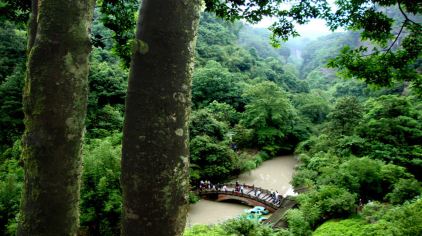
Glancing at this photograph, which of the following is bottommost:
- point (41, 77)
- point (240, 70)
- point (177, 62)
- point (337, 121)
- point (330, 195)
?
point (330, 195)

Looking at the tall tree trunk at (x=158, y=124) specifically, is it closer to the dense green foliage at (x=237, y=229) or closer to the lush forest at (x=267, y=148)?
the lush forest at (x=267, y=148)

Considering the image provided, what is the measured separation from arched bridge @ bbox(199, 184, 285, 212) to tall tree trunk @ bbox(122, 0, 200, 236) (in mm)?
19334

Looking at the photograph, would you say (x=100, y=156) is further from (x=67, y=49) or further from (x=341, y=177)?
(x=341, y=177)

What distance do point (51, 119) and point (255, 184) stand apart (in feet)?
80.2

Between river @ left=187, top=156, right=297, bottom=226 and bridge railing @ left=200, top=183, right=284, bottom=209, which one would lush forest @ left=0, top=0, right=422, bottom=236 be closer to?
river @ left=187, top=156, right=297, bottom=226

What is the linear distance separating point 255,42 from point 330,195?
2811 inches

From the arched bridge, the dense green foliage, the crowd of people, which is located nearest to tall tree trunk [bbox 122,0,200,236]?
the dense green foliage

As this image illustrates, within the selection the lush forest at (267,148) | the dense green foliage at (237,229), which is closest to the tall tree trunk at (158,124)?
the lush forest at (267,148)

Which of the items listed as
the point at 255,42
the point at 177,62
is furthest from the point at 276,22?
the point at 255,42

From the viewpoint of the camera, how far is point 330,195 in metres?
14.1

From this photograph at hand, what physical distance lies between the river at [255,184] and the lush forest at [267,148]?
92 cm

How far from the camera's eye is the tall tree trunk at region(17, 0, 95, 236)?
1864 mm

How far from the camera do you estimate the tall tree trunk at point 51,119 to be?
1864 mm

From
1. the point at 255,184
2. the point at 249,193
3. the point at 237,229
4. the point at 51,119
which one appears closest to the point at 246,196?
the point at 249,193
